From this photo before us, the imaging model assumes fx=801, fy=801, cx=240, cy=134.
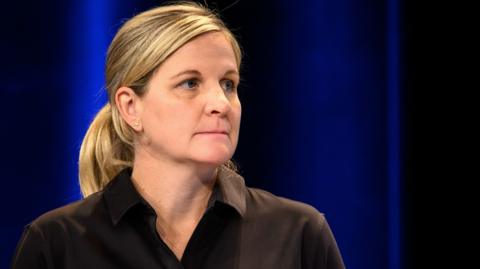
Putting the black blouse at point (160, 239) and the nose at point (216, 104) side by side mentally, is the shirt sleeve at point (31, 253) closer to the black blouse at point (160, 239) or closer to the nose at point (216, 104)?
the black blouse at point (160, 239)

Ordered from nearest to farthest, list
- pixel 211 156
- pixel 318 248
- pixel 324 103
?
pixel 211 156 < pixel 318 248 < pixel 324 103

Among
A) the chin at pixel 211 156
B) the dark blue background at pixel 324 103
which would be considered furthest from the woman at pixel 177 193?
the dark blue background at pixel 324 103

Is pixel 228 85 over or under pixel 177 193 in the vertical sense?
over

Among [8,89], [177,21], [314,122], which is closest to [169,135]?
[177,21]

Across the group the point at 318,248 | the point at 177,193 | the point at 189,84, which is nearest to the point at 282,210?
the point at 318,248

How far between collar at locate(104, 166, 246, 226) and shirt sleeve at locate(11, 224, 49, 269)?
144mm

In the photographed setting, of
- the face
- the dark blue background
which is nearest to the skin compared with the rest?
the face

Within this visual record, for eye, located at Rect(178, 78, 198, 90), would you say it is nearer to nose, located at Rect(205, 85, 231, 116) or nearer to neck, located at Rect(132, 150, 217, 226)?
nose, located at Rect(205, 85, 231, 116)

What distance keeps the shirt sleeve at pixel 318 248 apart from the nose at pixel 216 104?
296mm

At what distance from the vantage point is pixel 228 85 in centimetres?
158

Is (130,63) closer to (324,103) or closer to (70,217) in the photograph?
(70,217)

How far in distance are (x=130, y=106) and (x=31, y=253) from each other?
1.12 ft

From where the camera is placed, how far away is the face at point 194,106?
1.49 meters

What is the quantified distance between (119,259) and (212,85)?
1.21 ft
